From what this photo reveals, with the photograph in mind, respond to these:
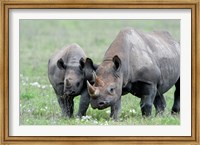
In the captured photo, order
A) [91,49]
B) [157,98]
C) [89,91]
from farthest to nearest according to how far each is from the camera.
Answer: [91,49] < [157,98] < [89,91]

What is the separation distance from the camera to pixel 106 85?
16.7 meters

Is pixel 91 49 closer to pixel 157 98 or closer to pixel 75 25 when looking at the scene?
pixel 75 25

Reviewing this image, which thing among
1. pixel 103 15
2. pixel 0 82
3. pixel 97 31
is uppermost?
pixel 97 31

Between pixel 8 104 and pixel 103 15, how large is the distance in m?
2.30

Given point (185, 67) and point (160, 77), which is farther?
point (160, 77)

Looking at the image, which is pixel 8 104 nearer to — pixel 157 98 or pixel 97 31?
pixel 157 98

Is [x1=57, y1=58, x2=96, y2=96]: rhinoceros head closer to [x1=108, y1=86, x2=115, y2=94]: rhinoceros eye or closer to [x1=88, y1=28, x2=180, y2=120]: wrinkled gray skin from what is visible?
[x1=88, y1=28, x2=180, y2=120]: wrinkled gray skin

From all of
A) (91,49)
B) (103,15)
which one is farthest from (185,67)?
(91,49)

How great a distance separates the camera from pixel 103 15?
623 inches

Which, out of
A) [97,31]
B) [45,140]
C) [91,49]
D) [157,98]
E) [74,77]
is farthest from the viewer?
[97,31]

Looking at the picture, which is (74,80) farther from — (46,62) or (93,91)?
(46,62)

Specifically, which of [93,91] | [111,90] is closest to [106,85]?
[111,90]

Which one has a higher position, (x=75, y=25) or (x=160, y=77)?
(x=75, y=25)

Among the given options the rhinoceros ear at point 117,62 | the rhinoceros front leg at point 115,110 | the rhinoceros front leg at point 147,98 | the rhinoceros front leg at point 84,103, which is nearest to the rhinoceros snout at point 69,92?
the rhinoceros front leg at point 84,103
